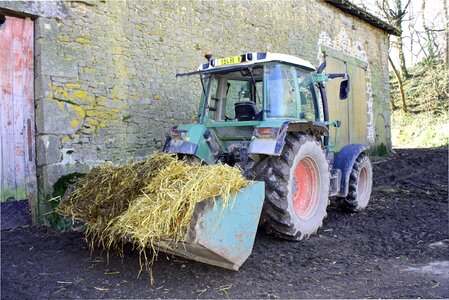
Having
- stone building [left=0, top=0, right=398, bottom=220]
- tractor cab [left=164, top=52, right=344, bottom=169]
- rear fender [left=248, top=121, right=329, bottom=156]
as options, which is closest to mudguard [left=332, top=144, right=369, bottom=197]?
tractor cab [left=164, top=52, right=344, bottom=169]

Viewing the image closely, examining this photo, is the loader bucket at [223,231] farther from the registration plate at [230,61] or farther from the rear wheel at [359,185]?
the rear wheel at [359,185]

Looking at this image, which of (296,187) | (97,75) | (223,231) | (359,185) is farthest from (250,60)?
(359,185)

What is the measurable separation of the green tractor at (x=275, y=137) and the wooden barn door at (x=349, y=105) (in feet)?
18.6

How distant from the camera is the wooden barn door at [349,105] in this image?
10773 mm

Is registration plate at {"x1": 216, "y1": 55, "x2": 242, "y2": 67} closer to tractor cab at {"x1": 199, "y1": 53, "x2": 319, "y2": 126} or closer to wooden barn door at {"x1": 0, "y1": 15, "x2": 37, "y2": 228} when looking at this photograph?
tractor cab at {"x1": 199, "y1": 53, "x2": 319, "y2": 126}

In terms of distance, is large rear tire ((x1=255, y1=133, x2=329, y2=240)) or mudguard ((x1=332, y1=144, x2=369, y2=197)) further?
mudguard ((x1=332, y1=144, x2=369, y2=197))

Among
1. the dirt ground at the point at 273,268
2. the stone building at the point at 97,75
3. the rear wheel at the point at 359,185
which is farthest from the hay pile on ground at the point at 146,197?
the rear wheel at the point at 359,185

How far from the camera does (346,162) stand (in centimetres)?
529

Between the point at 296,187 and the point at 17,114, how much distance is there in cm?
360

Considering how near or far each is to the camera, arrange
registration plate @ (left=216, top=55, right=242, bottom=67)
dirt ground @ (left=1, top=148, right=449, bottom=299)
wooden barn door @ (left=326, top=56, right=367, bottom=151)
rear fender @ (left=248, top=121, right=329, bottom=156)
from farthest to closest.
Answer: wooden barn door @ (left=326, top=56, right=367, bottom=151) < registration plate @ (left=216, top=55, right=242, bottom=67) < rear fender @ (left=248, top=121, right=329, bottom=156) < dirt ground @ (left=1, top=148, right=449, bottom=299)

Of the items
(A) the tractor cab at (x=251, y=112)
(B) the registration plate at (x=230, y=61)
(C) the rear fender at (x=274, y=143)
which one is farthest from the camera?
(B) the registration plate at (x=230, y=61)

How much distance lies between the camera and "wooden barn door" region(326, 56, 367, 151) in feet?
35.3

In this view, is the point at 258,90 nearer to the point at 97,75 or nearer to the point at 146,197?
the point at 97,75

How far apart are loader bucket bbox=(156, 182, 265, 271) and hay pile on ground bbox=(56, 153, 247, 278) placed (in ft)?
0.21
